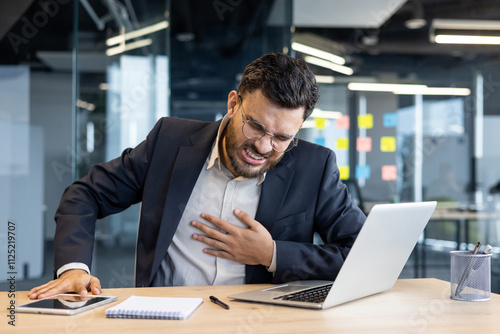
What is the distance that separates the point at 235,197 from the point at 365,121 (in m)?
3.56

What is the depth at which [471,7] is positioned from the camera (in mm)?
5527

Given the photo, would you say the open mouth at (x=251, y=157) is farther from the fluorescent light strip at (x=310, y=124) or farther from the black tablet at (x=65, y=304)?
the fluorescent light strip at (x=310, y=124)

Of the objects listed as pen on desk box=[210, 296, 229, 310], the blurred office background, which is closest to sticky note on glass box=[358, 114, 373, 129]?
the blurred office background

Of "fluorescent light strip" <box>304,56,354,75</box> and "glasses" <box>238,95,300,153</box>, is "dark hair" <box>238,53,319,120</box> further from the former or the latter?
"fluorescent light strip" <box>304,56,354,75</box>

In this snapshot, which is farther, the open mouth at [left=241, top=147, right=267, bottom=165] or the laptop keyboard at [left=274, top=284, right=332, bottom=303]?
the open mouth at [left=241, top=147, right=267, bottom=165]

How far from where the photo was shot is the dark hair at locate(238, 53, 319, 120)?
1704mm

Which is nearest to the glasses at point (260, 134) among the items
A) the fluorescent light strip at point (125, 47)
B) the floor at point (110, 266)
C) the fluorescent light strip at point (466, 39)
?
the fluorescent light strip at point (125, 47)

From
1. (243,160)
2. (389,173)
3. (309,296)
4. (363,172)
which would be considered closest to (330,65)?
(363,172)

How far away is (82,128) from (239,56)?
13.0 feet

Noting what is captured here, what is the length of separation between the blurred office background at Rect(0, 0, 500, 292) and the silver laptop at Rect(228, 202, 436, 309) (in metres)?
2.52

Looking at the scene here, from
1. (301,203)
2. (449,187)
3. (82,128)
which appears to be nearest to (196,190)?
(301,203)

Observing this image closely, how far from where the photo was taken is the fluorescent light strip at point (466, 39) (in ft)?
18.0

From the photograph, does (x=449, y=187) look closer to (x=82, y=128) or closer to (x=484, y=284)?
(x=82, y=128)

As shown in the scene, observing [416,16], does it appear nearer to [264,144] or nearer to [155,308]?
[264,144]
